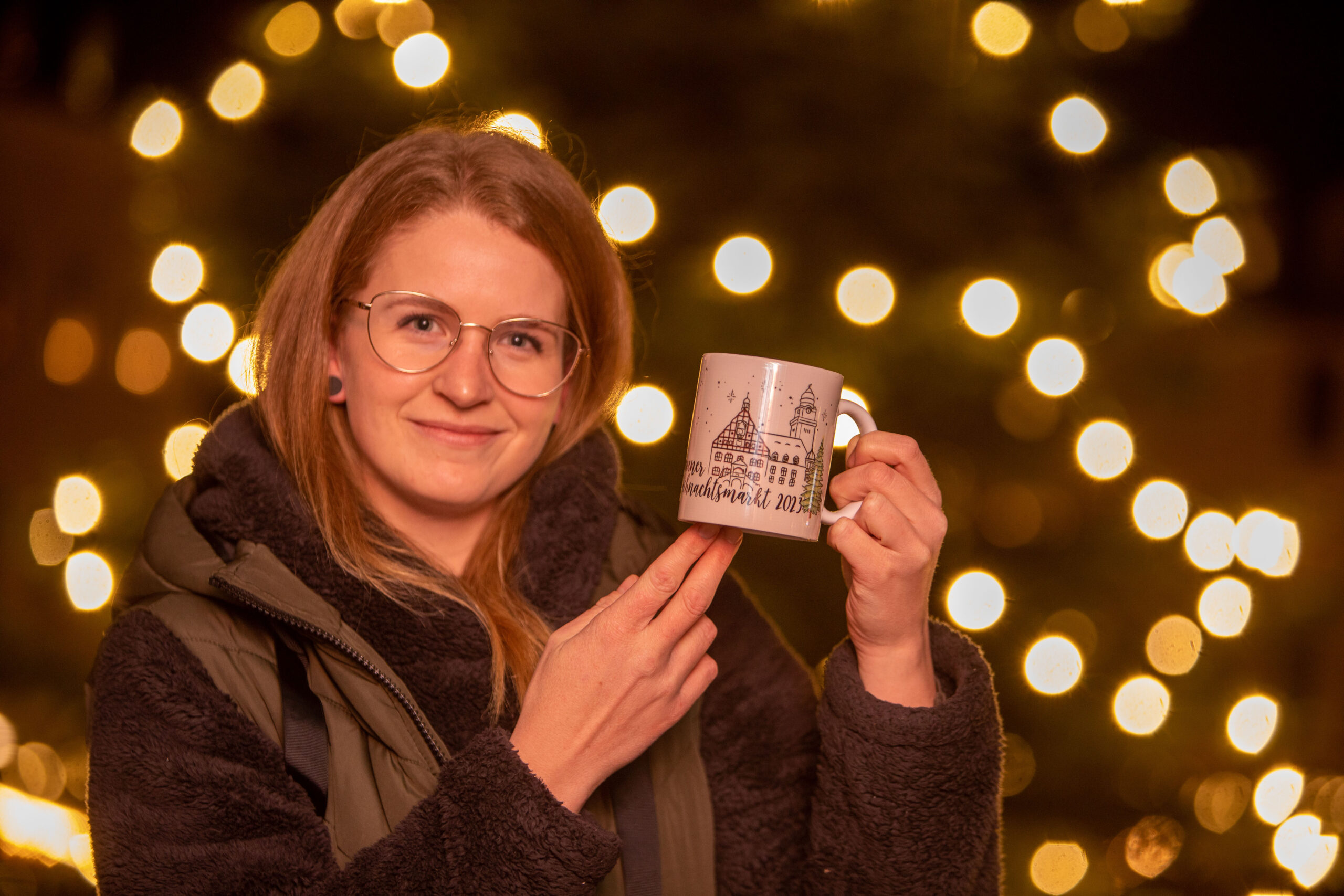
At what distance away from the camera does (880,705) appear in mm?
1164

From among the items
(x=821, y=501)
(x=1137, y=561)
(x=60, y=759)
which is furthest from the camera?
(x=60, y=759)

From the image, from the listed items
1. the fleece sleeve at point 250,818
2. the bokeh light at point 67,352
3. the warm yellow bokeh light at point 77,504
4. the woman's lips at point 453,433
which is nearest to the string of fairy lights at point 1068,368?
the warm yellow bokeh light at point 77,504

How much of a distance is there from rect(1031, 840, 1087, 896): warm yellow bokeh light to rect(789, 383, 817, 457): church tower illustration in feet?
4.51

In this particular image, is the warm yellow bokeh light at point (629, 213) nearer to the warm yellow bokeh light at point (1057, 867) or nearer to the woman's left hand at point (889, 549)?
the woman's left hand at point (889, 549)

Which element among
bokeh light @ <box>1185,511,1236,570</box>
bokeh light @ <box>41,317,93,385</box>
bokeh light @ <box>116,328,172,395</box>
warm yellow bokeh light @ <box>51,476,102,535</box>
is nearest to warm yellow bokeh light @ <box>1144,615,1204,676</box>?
bokeh light @ <box>1185,511,1236,570</box>

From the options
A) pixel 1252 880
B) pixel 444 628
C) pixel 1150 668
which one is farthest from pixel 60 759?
pixel 1252 880

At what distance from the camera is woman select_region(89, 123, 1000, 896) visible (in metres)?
1.04

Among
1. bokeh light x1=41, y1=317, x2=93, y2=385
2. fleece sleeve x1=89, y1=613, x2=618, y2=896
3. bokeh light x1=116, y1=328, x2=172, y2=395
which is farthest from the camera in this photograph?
bokeh light x1=41, y1=317, x2=93, y2=385

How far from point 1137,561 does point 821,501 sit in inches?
43.1

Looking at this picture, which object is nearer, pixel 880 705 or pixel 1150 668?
pixel 880 705

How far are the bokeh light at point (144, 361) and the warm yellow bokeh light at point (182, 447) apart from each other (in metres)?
0.49

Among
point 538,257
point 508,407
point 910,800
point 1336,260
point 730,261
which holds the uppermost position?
point 1336,260

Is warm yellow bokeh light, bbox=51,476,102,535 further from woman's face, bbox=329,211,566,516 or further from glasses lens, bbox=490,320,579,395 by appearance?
glasses lens, bbox=490,320,579,395

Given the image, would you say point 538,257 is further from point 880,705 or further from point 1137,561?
point 1137,561
